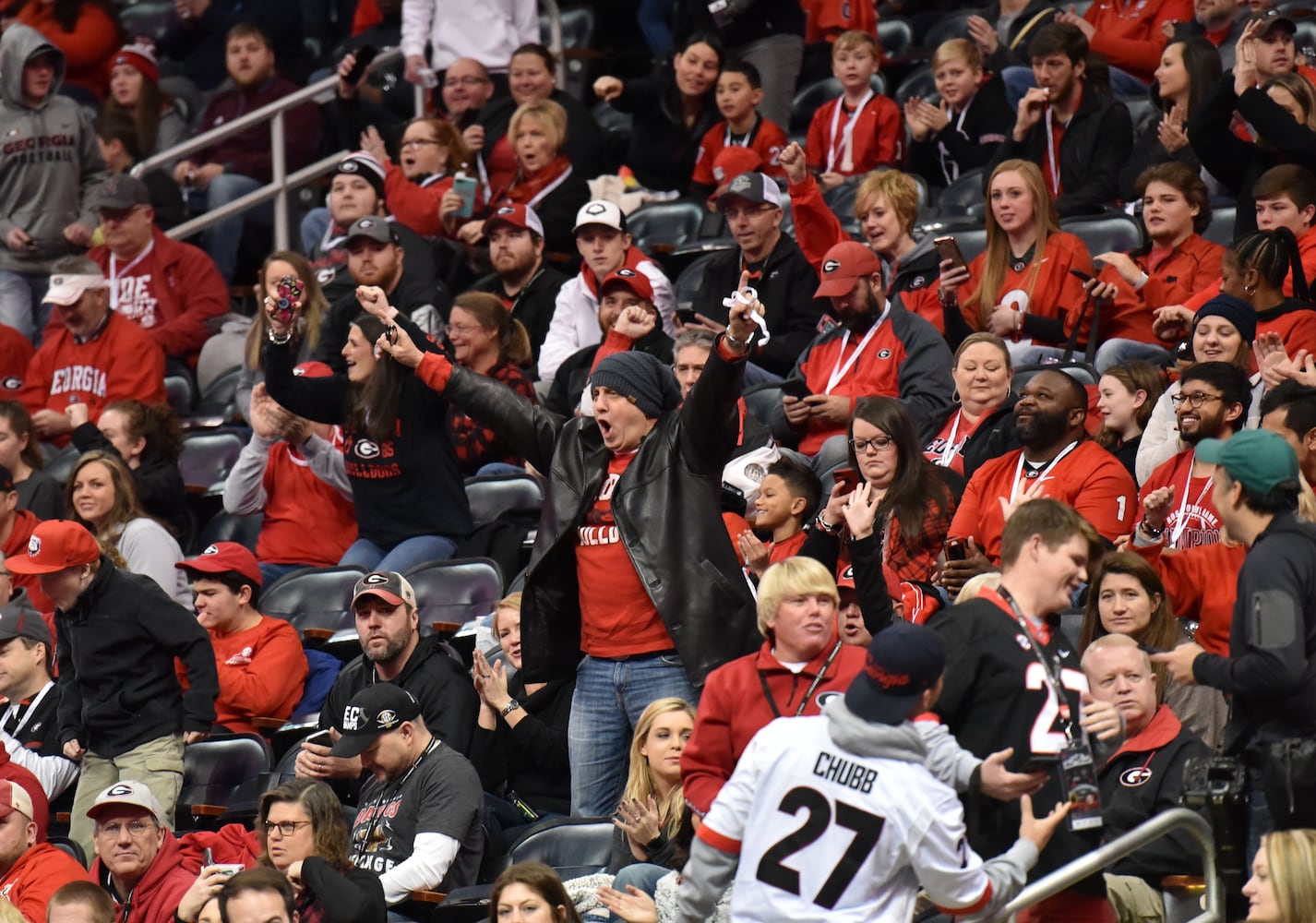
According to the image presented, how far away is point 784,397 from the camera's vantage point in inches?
324

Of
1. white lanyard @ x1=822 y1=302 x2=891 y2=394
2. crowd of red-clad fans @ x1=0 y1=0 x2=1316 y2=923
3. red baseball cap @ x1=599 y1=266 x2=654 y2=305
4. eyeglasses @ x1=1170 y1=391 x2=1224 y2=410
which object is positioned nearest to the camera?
crowd of red-clad fans @ x1=0 y1=0 x2=1316 y2=923

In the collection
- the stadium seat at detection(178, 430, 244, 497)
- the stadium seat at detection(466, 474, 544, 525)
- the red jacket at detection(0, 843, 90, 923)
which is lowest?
the red jacket at detection(0, 843, 90, 923)

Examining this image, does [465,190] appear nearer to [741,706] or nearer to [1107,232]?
[1107,232]

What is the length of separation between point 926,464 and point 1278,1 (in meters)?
4.72

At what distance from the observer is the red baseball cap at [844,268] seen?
8172 millimetres

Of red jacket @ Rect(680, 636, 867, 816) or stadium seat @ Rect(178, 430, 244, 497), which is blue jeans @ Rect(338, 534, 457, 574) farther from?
red jacket @ Rect(680, 636, 867, 816)

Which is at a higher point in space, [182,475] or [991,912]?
[991,912]

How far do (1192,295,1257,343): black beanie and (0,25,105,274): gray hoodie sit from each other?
647 centimetres

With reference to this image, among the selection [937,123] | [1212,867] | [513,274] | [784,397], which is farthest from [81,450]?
[1212,867]

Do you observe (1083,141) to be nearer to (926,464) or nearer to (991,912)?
(926,464)

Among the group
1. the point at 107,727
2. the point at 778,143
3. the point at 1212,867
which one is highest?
the point at 778,143

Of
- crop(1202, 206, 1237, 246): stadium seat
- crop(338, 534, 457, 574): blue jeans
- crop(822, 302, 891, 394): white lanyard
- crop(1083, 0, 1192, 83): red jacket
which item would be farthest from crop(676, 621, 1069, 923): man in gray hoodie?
crop(1083, 0, 1192, 83): red jacket

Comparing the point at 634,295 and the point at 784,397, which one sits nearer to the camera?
the point at 784,397

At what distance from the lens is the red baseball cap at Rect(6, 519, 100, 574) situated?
7.52 metres
